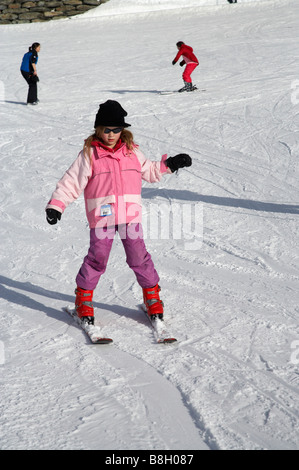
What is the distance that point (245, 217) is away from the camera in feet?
18.7

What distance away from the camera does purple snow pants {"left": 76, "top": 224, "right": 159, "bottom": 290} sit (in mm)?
3359

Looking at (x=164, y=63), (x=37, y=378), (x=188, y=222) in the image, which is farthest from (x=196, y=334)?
(x=164, y=63)

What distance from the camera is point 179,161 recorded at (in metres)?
3.31

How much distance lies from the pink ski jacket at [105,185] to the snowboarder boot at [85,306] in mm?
441

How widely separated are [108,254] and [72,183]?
47 centimetres

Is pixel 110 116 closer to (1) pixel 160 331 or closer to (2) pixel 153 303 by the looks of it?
(2) pixel 153 303

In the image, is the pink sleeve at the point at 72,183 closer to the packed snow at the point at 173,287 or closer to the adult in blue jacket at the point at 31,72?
the packed snow at the point at 173,287

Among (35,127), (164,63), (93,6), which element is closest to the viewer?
(35,127)

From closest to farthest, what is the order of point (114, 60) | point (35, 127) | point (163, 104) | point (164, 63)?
point (35, 127) < point (163, 104) < point (164, 63) < point (114, 60)

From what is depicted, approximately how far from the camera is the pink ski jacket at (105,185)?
129 inches

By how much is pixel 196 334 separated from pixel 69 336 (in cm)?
74

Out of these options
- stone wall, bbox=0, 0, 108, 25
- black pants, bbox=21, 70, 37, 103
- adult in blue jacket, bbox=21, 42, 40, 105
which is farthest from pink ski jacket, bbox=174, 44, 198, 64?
stone wall, bbox=0, 0, 108, 25

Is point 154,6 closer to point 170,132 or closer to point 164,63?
point 164,63
